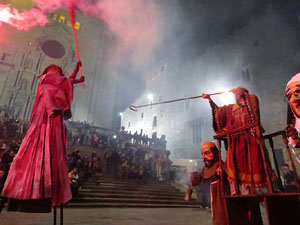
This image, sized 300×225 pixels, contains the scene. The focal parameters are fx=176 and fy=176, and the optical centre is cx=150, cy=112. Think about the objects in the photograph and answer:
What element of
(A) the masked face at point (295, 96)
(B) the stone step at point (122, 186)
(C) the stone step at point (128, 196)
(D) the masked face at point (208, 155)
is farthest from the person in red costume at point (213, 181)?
(B) the stone step at point (122, 186)

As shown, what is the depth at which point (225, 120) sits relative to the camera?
3348 millimetres

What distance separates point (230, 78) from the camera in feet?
72.6

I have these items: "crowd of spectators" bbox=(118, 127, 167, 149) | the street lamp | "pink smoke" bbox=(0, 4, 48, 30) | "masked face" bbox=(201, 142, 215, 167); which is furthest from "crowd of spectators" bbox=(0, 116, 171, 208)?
the street lamp

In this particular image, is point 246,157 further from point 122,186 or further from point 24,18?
point 24,18

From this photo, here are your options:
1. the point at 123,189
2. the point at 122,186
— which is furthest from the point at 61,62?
the point at 123,189

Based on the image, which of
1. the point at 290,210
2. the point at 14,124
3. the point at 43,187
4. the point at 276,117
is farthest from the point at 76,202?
the point at 276,117

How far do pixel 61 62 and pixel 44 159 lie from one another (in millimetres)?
24733

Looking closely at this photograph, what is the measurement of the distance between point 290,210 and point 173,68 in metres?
32.2

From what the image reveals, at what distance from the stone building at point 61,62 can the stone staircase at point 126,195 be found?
14.2 m

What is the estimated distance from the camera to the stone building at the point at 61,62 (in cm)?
2017

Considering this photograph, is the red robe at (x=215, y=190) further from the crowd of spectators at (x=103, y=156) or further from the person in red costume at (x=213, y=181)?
the crowd of spectators at (x=103, y=156)

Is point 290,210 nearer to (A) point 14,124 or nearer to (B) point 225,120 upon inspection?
(B) point 225,120

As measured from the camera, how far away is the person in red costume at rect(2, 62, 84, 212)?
6.73 feet

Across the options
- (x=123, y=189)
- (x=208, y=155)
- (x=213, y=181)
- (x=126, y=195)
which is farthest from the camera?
(x=123, y=189)
